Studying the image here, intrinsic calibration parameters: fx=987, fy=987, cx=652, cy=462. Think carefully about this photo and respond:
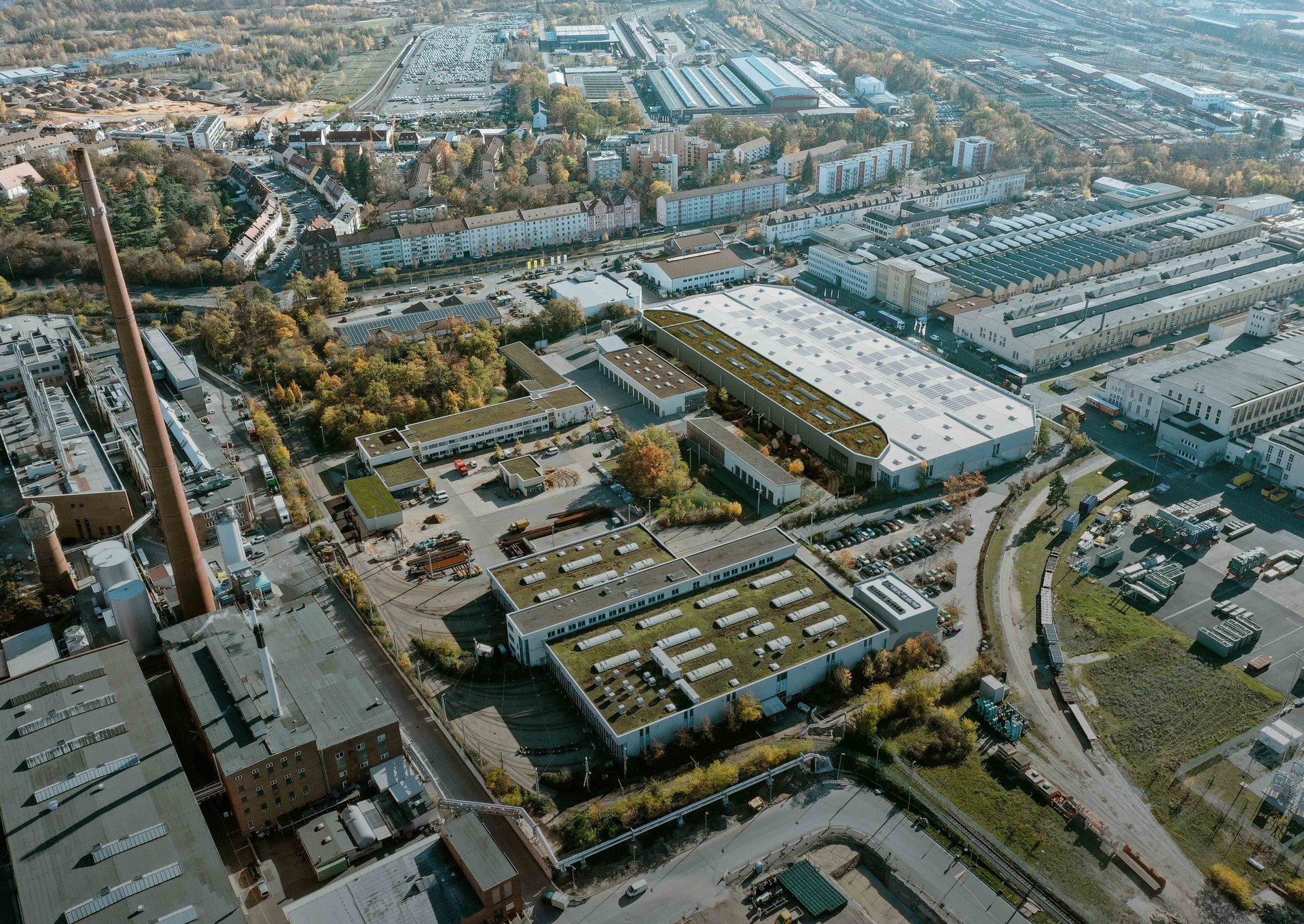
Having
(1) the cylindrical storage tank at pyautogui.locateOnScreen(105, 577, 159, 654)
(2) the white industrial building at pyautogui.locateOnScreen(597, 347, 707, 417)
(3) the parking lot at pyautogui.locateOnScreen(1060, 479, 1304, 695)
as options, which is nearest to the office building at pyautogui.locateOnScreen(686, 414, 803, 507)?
(2) the white industrial building at pyautogui.locateOnScreen(597, 347, 707, 417)

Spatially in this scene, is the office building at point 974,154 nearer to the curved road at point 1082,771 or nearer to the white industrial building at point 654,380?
the white industrial building at point 654,380

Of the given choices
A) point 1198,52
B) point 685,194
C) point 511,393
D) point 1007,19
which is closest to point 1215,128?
point 1198,52

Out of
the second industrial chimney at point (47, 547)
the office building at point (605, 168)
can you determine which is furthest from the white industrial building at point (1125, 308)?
the second industrial chimney at point (47, 547)

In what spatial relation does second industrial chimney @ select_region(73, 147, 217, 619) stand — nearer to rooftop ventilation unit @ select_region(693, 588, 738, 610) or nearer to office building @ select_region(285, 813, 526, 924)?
office building @ select_region(285, 813, 526, 924)

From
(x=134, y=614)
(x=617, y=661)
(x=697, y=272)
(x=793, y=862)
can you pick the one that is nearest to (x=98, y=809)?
(x=134, y=614)

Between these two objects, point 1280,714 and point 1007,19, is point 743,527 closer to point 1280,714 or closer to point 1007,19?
point 1280,714

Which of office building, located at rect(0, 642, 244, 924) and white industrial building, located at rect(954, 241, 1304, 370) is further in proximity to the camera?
white industrial building, located at rect(954, 241, 1304, 370)

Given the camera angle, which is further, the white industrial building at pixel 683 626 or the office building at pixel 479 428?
the office building at pixel 479 428
